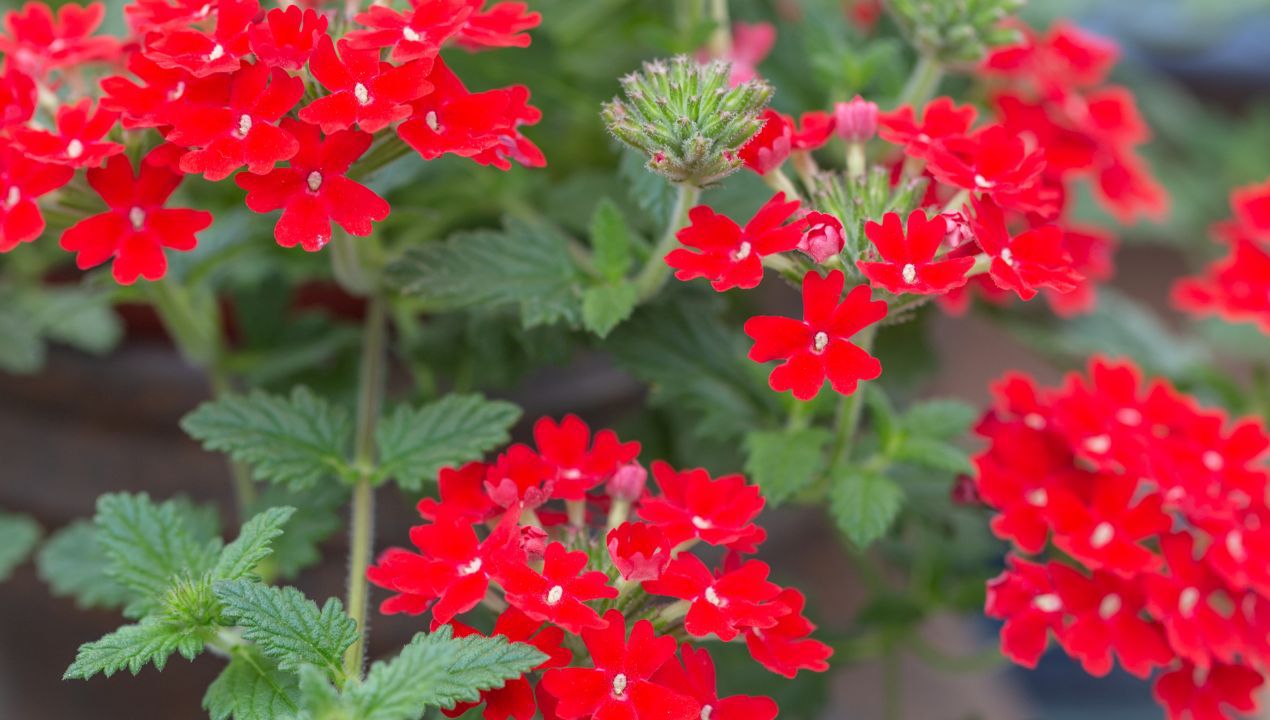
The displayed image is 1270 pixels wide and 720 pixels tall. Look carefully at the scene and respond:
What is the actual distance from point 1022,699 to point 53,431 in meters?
1.10

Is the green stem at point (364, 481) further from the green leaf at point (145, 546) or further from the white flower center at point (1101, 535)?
the white flower center at point (1101, 535)

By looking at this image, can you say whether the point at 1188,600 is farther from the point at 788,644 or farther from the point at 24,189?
the point at 24,189

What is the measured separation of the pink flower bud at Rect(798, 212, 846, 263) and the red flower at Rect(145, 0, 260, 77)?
1.00ft

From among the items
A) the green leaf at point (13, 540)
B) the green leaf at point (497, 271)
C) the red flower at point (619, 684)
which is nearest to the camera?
the red flower at point (619, 684)

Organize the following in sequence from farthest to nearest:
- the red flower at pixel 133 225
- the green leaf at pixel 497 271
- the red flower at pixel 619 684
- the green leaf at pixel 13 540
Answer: the green leaf at pixel 13 540 → the green leaf at pixel 497 271 → the red flower at pixel 133 225 → the red flower at pixel 619 684

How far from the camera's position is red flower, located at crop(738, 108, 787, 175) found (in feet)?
2.31

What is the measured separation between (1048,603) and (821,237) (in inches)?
10.6

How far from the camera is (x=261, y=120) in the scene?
65 centimetres

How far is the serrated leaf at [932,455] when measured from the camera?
0.81 m

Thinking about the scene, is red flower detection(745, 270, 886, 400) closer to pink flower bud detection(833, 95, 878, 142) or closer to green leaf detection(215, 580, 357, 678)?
pink flower bud detection(833, 95, 878, 142)

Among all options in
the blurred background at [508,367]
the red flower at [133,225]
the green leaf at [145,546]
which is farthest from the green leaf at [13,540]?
the red flower at [133,225]

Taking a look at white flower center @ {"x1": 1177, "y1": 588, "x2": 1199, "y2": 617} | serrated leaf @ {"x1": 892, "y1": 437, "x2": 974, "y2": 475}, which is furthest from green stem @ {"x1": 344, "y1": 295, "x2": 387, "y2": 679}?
white flower center @ {"x1": 1177, "y1": 588, "x2": 1199, "y2": 617}

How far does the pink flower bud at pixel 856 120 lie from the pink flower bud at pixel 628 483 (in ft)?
0.77

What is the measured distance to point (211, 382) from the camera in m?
1.07
